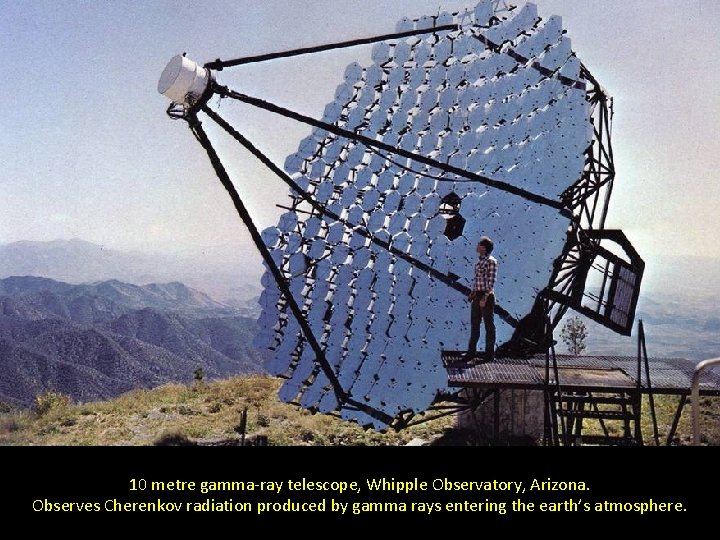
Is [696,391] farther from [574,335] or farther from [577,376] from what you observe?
[574,335]

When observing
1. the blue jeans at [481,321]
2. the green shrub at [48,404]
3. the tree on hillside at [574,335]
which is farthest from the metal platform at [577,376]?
the tree on hillside at [574,335]

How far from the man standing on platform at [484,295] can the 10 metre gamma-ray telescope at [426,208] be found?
0.29 m

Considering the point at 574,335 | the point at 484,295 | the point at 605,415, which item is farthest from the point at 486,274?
the point at 574,335

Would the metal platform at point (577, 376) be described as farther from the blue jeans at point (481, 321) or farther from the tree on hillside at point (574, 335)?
the tree on hillside at point (574, 335)

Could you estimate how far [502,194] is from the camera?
12.4 meters

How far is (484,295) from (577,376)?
3585 mm

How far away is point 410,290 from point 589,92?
20.7 feet

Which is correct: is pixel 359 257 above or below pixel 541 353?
above

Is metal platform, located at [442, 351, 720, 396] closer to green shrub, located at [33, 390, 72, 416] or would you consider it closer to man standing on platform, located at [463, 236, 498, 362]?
man standing on platform, located at [463, 236, 498, 362]

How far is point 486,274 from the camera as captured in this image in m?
11.6

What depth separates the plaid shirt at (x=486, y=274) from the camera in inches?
456
